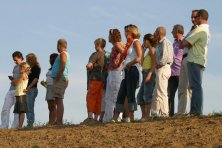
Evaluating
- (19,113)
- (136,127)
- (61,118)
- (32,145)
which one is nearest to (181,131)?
(136,127)

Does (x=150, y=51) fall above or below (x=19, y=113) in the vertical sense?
above

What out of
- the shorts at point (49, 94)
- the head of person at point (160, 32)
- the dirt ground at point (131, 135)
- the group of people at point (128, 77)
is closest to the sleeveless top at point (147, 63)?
the group of people at point (128, 77)

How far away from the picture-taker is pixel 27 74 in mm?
14289

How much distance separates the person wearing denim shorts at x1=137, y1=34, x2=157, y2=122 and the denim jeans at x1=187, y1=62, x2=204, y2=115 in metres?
1.07

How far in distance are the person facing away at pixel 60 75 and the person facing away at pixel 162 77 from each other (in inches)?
85.9

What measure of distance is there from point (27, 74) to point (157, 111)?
3.47 m

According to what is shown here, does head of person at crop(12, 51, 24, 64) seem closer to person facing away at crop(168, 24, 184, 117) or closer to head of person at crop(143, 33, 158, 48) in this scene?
head of person at crop(143, 33, 158, 48)

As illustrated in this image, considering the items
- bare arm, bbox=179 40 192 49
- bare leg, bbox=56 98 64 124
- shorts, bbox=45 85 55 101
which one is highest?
bare arm, bbox=179 40 192 49

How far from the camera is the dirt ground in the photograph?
978cm

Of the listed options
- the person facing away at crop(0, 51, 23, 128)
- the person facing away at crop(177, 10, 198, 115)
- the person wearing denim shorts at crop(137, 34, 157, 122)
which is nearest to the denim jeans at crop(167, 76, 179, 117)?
the person facing away at crop(177, 10, 198, 115)

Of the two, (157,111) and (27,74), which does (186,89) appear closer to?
(157,111)

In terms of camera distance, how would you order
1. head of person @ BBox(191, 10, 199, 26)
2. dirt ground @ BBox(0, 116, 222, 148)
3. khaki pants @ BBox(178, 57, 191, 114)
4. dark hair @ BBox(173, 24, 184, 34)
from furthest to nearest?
1. dark hair @ BBox(173, 24, 184, 34)
2. khaki pants @ BBox(178, 57, 191, 114)
3. head of person @ BBox(191, 10, 199, 26)
4. dirt ground @ BBox(0, 116, 222, 148)

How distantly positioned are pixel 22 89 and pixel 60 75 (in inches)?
44.6

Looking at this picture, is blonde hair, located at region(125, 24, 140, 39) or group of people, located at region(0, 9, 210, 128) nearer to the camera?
group of people, located at region(0, 9, 210, 128)
